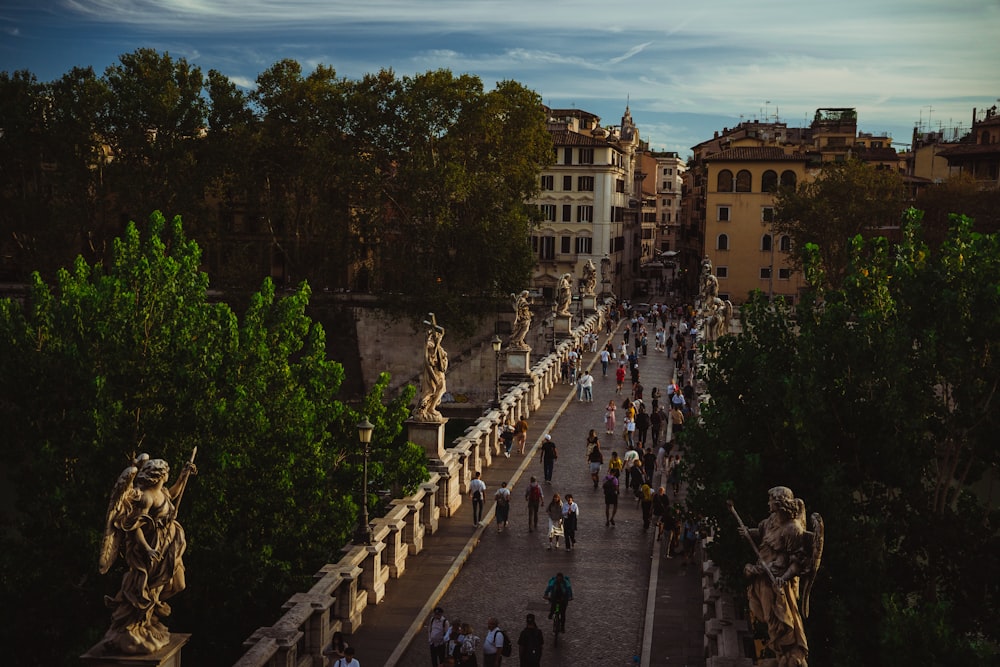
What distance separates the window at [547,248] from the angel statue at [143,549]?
64.0 metres

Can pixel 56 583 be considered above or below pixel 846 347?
below

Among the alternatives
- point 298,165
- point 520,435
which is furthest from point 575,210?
point 520,435

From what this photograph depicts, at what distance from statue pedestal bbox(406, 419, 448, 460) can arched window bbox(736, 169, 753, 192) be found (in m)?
54.4

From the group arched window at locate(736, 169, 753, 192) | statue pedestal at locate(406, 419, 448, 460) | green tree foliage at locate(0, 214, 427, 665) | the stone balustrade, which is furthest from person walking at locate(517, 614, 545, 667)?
arched window at locate(736, 169, 753, 192)

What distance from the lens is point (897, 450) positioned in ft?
51.3

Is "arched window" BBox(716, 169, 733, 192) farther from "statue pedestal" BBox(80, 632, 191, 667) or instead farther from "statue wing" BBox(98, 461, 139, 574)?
"statue wing" BBox(98, 461, 139, 574)

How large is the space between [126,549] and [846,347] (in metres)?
10.2

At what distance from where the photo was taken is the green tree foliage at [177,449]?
67.8ft

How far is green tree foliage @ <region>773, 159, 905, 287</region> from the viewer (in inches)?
2283

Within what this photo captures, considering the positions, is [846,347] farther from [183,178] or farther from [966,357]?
[183,178]

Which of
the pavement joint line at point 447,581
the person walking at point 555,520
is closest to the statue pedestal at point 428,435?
the pavement joint line at point 447,581

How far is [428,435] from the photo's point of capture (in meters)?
24.4

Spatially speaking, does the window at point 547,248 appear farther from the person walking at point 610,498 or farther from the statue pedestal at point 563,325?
the person walking at point 610,498

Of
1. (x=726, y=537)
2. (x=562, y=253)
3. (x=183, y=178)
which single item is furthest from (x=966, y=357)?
(x=562, y=253)
